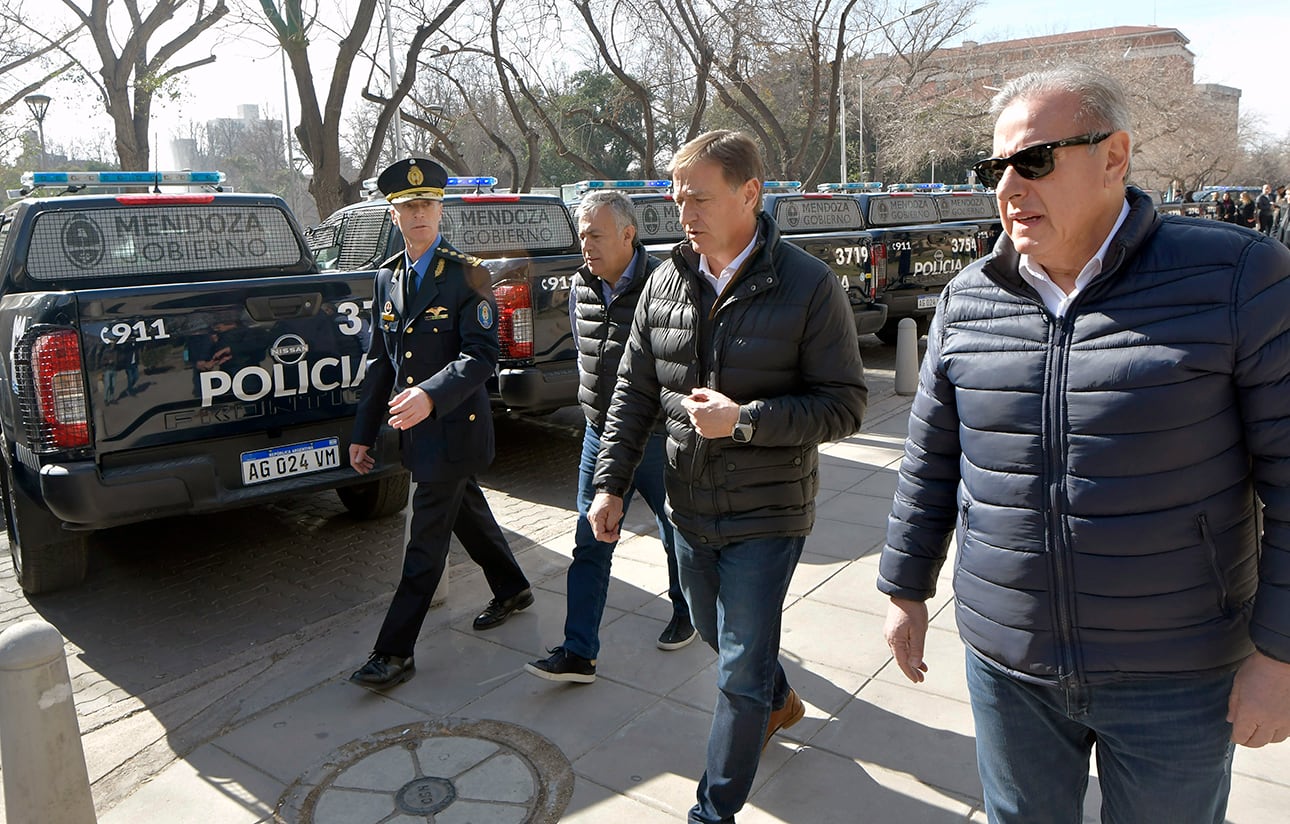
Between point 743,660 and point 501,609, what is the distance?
83.0 inches

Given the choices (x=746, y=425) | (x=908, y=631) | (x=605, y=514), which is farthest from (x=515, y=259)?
(x=908, y=631)

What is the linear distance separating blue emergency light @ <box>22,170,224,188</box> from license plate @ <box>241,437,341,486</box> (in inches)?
90.8

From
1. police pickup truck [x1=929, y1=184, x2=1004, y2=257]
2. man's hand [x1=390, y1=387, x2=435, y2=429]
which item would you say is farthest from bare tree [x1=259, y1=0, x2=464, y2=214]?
man's hand [x1=390, y1=387, x2=435, y2=429]

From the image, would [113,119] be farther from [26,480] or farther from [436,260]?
[436,260]

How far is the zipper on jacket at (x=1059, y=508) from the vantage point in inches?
69.7

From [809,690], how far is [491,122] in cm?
2585

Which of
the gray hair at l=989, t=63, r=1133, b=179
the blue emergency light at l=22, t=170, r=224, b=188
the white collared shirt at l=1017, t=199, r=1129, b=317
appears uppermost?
the blue emergency light at l=22, t=170, r=224, b=188

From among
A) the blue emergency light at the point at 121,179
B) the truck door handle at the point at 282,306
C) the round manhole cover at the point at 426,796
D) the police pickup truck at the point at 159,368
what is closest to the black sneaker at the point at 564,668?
the round manhole cover at the point at 426,796

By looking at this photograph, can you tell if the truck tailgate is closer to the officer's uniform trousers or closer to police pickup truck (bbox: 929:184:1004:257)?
the officer's uniform trousers

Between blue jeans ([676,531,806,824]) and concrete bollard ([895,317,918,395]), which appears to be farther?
concrete bollard ([895,317,918,395])

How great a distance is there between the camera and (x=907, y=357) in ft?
31.7

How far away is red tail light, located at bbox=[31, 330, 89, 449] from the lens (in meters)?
4.06

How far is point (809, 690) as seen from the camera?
12.2ft

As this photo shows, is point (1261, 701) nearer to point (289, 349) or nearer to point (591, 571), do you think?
point (591, 571)
